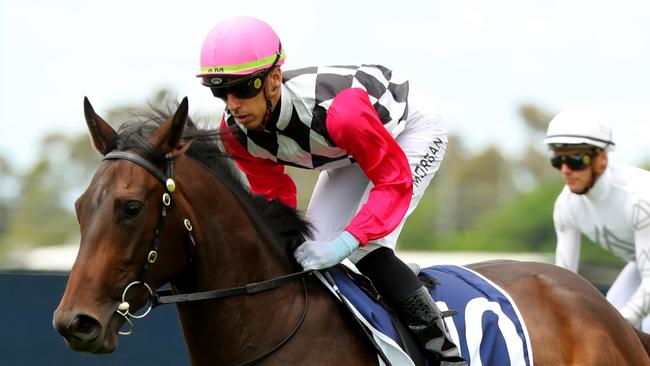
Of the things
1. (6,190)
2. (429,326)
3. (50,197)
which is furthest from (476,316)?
(50,197)

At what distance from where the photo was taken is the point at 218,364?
375 centimetres

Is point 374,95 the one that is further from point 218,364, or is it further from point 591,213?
point 591,213

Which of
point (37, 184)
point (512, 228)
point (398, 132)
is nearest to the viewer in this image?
point (398, 132)

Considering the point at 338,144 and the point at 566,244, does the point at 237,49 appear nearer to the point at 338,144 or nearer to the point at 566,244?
the point at 338,144

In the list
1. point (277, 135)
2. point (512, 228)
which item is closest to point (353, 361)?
point (277, 135)

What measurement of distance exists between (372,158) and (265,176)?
664 millimetres

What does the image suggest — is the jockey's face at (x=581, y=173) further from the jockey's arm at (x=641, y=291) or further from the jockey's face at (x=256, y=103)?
the jockey's face at (x=256, y=103)

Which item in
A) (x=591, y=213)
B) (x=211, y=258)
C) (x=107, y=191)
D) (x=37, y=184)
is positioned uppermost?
(x=107, y=191)

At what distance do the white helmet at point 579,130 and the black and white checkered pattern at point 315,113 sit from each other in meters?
1.75

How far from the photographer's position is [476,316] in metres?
4.32

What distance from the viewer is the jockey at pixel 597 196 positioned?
19.5 ft

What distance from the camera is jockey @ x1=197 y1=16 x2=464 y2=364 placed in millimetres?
3861

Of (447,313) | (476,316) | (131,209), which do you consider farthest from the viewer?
(476,316)

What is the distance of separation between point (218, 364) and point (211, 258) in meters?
0.36
